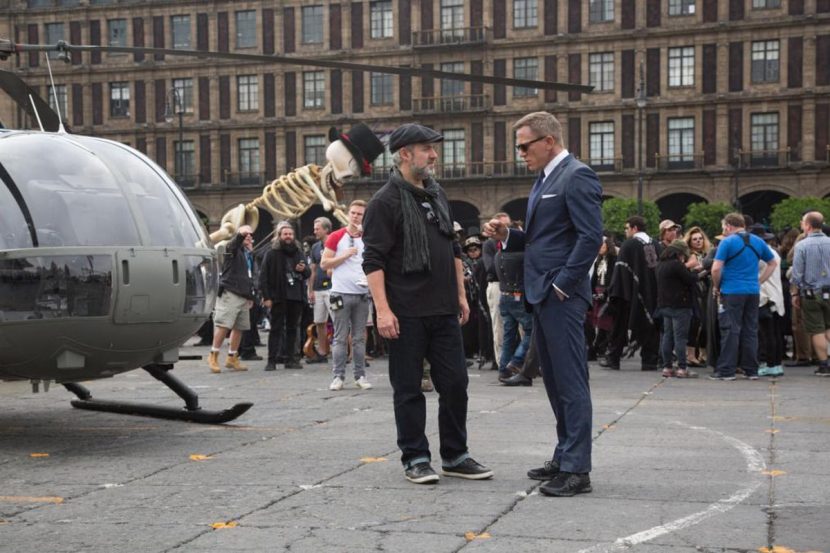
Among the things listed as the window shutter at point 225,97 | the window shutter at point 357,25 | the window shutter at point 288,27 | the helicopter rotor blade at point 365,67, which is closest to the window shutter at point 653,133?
the window shutter at point 357,25

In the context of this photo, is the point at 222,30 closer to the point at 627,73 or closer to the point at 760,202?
the point at 627,73

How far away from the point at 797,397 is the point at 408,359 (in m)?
5.77

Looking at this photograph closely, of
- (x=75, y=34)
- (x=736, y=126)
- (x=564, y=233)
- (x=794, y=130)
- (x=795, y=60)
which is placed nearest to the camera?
(x=564, y=233)

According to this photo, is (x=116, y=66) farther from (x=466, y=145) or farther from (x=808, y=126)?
(x=808, y=126)

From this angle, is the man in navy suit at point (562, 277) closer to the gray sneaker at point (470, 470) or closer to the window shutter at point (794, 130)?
the gray sneaker at point (470, 470)

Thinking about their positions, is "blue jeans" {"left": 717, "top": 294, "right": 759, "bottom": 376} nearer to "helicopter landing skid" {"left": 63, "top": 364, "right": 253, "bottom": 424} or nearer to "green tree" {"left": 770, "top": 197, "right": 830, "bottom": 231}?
"helicopter landing skid" {"left": 63, "top": 364, "right": 253, "bottom": 424}

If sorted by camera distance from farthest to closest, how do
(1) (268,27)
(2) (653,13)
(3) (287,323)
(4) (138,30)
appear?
(4) (138,30), (1) (268,27), (2) (653,13), (3) (287,323)

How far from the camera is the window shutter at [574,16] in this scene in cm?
5691

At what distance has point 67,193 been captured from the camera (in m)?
7.30

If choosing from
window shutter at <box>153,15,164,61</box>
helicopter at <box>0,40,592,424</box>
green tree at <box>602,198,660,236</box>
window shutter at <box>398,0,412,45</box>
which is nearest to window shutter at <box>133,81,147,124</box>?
window shutter at <box>153,15,164,61</box>

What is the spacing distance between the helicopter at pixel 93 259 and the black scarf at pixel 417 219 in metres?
0.99

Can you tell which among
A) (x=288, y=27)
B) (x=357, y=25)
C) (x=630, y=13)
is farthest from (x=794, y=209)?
(x=288, y=27)

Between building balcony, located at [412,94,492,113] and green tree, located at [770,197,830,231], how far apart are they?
15536mm

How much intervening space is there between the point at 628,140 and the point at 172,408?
162 ft
